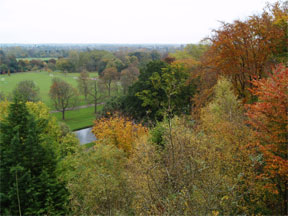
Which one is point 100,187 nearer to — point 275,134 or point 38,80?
point 275,134

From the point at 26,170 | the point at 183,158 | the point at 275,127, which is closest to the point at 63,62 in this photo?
the point at 26,170

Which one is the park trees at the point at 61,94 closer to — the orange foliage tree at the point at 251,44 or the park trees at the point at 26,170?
the park trees at the point at 26,170

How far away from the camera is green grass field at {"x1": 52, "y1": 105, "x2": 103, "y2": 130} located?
3322cm

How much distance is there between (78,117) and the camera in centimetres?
3678

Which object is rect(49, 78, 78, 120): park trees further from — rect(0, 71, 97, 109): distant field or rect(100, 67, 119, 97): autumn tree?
rect(100, 67, 119, 97): autumn tree

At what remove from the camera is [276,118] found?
26.1ft

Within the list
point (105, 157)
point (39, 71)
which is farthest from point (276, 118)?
point (39, 71)

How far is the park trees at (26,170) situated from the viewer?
9484 millimetres

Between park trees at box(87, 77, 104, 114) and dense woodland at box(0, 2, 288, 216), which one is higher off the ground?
dense woodland at box(0, 2, 288, 216)

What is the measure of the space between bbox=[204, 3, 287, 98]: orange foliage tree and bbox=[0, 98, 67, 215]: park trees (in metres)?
13.7

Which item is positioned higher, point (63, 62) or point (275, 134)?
point (275, 134)

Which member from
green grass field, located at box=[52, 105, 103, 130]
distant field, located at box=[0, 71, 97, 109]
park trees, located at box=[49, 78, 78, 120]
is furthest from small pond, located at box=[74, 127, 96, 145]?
distant field, located at box=[0, 71, 97, 109]

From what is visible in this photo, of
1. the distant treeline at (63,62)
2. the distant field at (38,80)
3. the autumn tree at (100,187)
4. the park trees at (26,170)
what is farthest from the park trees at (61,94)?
the autumn tree at (100,187)

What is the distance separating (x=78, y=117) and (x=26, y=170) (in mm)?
27172
